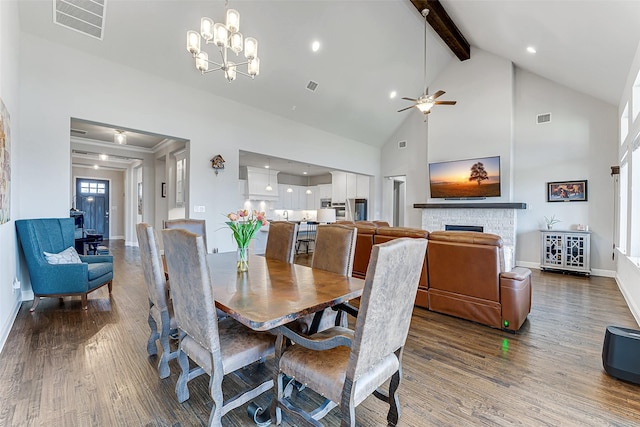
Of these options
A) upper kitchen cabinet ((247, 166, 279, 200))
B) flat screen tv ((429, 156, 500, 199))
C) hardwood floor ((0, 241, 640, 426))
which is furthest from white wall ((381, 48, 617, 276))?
upper kitchen cabinet ((247, 166, 279, 200))

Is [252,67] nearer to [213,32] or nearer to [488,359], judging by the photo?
[213,32]

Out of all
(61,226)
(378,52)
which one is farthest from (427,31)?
(61,226)

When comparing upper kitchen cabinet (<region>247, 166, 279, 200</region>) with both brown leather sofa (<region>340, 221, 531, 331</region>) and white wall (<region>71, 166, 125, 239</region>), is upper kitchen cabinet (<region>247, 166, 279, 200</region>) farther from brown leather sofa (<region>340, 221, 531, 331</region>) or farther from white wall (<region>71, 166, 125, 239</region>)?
brown leather sofa (<region>340, 221, 531, 331</region>)

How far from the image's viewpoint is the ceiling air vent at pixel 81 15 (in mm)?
3366

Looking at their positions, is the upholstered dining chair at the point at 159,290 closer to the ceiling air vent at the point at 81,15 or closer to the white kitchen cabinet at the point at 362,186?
the ceiling air vent at the point at 81,15

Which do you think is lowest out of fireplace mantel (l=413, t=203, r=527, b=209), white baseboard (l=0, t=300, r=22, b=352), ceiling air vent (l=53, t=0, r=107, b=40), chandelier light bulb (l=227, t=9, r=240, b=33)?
white baseboard (l=0, t=300, r=22, b=352)

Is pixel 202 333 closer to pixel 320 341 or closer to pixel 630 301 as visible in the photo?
pixel 320 341

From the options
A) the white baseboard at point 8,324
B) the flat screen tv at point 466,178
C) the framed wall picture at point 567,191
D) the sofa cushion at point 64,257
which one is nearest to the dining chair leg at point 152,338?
the white baseboard at point 8,324

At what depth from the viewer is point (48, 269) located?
10.9ft

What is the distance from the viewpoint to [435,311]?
3432mm

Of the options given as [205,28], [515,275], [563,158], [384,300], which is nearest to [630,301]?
[515,275]

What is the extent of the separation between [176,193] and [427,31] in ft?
21.3

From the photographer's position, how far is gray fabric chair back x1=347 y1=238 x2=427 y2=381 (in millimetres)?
1198

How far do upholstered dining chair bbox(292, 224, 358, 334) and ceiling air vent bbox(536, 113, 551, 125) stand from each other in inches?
250
